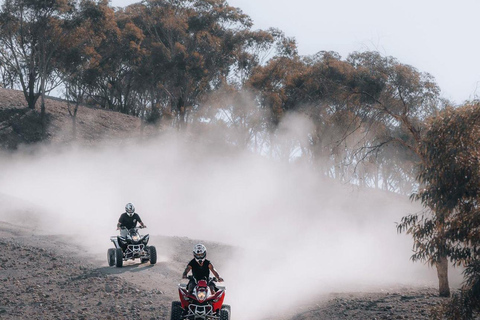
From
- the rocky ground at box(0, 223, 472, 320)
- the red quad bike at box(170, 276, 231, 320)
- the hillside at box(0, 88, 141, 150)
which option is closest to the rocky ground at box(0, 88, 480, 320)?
the rocky ground at box(0, 223, 472, 320)

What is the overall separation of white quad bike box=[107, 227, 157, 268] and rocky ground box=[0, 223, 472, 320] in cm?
29

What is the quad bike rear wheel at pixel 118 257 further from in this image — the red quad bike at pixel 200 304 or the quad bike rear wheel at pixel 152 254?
the red quad bike at pixel 200 304

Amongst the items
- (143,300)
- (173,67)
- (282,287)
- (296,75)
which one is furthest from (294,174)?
(143,300)

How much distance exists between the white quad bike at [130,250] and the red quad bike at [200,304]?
711 cm

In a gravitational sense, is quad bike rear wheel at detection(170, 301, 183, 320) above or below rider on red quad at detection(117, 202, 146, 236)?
below

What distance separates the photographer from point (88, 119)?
62469 mm

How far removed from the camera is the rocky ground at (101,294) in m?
15.1

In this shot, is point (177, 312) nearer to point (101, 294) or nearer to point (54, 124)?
point (101, 294)

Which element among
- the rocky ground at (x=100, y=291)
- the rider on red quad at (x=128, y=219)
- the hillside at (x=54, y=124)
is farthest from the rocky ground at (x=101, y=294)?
the hillside at (x=54, y=124)

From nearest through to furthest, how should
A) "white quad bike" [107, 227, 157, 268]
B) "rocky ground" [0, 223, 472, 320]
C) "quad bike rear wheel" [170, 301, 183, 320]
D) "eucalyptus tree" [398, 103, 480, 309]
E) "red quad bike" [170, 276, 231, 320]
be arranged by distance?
"red quad bike" [170, 276, 231, 320], "quad bike rear wheel" [170, 301, 183, 320], "eucalyptus tree" [398, 103, 480, 309], "rocky ground" [0, 223, 472, 320], "white quad bike" [107, 227, 157, 268]

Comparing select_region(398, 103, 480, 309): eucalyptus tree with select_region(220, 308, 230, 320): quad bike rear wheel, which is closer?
select_region(220, 308, 230, 320): quad bike rear wheel

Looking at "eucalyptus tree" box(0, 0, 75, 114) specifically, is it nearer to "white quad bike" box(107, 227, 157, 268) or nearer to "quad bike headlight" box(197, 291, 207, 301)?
"white quad bike" box(107, 227, 157, 268)

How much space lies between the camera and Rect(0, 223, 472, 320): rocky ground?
1510cm

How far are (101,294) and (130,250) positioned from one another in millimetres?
4115
